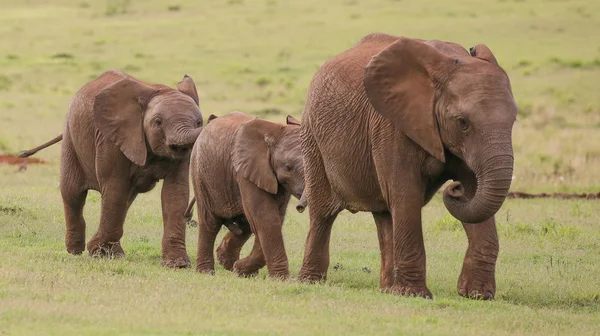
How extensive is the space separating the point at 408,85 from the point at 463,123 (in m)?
0.68

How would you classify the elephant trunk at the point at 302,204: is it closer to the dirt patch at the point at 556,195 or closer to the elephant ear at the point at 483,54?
the elephant ear at the point at 483,54

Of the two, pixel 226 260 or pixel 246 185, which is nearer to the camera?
pixel 246 185

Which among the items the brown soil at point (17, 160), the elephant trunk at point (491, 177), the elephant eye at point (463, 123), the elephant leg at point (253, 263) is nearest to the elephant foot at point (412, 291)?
the elephant trunk at point (491, 177)

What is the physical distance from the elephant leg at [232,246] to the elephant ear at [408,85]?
3473 mm

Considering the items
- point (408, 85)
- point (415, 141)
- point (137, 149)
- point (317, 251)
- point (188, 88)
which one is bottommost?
point (317, 251)

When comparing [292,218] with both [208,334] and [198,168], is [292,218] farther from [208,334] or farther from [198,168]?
[208,334]

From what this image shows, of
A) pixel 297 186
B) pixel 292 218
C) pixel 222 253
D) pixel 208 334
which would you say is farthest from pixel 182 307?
pixel 292 218

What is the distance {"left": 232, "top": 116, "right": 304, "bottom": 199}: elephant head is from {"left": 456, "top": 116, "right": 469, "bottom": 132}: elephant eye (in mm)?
2809

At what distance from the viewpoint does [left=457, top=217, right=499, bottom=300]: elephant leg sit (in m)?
11.1

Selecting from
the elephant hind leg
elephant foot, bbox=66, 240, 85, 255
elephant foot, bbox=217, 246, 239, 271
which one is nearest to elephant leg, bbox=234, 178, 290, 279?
the elephant hind leg

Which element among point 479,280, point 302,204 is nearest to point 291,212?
point 302,204

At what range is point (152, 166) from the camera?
13.6 m

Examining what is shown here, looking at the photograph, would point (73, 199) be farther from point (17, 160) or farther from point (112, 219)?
point (17, 160)

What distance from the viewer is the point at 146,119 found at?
13.5m
